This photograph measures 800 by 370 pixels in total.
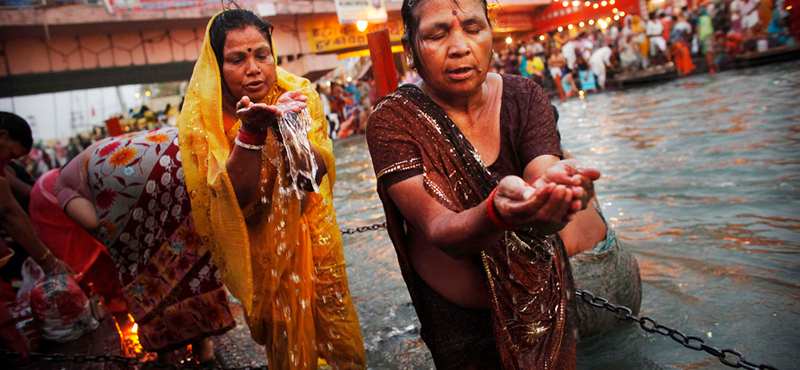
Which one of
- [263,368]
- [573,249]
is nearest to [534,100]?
[573,249]

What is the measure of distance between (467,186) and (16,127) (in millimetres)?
3696

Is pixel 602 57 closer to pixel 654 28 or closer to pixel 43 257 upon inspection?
pixel 654 28

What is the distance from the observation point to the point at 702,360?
2.53m

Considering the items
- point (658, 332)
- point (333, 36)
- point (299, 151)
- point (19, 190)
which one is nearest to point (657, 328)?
point (658, 332)

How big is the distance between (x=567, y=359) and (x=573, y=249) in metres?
1.06

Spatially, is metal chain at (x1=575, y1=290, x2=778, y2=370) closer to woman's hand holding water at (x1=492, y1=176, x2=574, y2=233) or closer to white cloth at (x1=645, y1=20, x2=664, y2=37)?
woman's hand holding water at (x1=492, y1=176, x2=574, y2=233)

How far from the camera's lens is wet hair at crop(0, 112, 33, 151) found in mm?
3744

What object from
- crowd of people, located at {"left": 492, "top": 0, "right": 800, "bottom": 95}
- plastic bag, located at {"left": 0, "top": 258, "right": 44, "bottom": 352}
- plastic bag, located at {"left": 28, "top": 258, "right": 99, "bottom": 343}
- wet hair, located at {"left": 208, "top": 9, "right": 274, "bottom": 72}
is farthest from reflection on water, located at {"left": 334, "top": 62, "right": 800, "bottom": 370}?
crowd of people, located at {"left": 492, "top": 0, "right": 800, "bottom": 95}

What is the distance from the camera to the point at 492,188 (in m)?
Answer: 1.59

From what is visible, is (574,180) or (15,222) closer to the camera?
(574,180)

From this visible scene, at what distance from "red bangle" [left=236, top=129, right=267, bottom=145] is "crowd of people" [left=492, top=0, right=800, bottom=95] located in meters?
16.0

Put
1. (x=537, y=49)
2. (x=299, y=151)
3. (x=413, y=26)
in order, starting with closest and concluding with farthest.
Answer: (x=413, y=26), (x=299, y=151), (x=537, y=49)

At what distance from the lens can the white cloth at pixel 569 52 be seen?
19281 millimetres

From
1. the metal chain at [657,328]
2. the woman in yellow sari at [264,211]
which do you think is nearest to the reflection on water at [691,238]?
the metal chain at [657,328]
